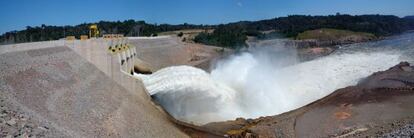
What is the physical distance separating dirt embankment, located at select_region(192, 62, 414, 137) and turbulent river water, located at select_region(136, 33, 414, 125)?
409cm

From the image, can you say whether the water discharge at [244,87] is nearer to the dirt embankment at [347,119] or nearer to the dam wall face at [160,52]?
the dirt embankment at [347,119]

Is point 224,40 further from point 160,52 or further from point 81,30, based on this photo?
point 160,52

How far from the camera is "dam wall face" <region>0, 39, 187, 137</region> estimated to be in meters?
19.1

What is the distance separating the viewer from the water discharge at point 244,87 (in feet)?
120

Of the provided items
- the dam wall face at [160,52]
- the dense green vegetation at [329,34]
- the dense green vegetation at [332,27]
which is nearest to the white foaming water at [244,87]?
the dam wall face at [160,52]

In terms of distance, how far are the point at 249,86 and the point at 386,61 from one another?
19746 mm

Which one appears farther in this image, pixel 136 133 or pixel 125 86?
pixel 125 86

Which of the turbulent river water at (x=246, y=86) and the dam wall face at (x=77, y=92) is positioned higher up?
the dam wall face at (x=77, y=92)

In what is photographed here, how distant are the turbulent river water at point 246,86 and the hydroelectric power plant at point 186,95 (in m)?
0.08

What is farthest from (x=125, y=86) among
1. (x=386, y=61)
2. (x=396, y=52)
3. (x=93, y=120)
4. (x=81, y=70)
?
(x=396, y=52)

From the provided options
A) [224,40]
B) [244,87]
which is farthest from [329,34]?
[244,87]

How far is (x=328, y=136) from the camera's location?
2605 cm

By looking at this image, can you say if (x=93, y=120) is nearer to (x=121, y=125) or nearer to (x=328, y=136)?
(x=121, y=125)

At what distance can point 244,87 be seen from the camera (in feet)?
140
